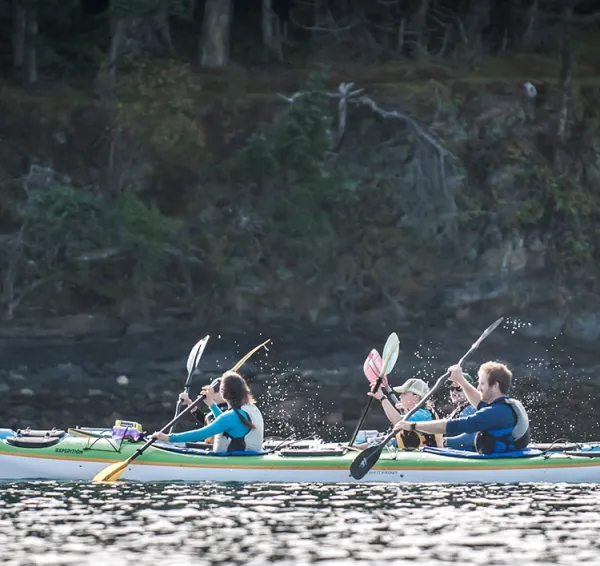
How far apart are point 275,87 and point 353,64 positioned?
2.40m

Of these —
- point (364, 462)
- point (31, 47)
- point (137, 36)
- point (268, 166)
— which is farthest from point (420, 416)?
point (31, 47)

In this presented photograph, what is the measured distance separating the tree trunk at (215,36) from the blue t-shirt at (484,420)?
2137cm

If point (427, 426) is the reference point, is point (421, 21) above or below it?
above

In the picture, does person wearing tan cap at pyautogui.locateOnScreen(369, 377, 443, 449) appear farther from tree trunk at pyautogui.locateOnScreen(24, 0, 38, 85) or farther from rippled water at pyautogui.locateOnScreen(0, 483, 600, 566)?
tree trunk at pyautogui.locateOnScreen(24, 0, 38, 85)

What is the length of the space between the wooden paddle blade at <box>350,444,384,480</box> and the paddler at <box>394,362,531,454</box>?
36cm

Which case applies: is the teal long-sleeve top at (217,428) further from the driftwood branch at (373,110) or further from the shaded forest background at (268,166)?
the driftwood branch at (373,110)

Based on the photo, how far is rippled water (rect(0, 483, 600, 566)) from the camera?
14211 mm

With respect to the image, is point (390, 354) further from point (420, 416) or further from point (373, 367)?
point (420, 416)

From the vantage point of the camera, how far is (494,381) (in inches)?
734

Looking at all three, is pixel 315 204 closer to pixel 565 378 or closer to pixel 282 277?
pixel 282 277

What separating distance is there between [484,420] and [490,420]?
7cm

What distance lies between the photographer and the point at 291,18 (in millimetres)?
40906

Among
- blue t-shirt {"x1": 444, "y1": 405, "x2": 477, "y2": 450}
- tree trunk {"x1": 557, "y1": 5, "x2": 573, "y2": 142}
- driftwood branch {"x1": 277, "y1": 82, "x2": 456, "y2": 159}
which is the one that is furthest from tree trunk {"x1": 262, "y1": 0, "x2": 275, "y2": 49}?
blue t-shirt {"x1": 444, "y1": 405, "x2": 477, "y2": 450}

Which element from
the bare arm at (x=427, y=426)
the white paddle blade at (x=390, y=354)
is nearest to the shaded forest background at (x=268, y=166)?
the white paddle blade at (x=390, y=354)
